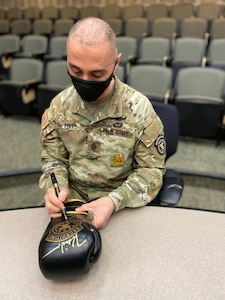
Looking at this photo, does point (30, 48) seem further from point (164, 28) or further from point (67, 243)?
point (67, 243)

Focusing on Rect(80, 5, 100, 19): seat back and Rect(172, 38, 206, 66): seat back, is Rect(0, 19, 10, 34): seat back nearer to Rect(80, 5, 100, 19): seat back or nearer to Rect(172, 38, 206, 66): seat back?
Rect(80, 5, 100, 19): seat back

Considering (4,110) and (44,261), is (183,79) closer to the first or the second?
(4,110)

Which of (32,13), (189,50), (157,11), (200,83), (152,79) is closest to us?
(200,83)

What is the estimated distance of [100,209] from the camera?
983 millimetres

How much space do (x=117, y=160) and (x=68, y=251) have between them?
0.49 m

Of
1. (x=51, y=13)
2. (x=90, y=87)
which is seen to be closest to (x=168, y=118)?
(x=90, y=87)

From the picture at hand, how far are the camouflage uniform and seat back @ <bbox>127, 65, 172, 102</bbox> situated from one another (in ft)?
7.71

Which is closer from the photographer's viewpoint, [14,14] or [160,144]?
[160,144]

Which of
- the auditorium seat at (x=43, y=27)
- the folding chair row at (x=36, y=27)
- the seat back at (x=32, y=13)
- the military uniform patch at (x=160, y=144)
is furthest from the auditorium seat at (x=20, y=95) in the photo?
the seat back at (x=32, y=13)

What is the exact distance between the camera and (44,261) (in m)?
0.77

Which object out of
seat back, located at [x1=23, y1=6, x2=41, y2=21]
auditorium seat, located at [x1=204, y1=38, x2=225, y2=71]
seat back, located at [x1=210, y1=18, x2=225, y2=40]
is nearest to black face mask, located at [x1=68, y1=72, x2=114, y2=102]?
auditorium seat, located at [x1=204, y1=38, x2=225, y2=71]

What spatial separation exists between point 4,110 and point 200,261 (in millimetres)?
3717

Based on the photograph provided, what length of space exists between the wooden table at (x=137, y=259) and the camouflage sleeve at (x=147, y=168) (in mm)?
54

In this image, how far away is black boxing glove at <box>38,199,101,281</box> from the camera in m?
0.76
